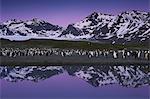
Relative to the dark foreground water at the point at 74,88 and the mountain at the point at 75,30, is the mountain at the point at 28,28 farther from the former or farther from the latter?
the dark foreground water at the point at 74,88

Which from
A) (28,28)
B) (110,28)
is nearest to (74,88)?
(28,28)

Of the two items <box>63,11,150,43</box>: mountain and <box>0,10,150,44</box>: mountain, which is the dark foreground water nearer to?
<box>0,10,150,44</box>: mountain

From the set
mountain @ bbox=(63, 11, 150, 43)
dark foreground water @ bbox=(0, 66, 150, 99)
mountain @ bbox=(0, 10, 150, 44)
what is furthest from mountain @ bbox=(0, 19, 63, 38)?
dark foreground water @ bbox=(0, 66, 150, 99)

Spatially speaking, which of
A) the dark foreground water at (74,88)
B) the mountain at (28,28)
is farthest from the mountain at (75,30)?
the dark foreground water at (74,88)

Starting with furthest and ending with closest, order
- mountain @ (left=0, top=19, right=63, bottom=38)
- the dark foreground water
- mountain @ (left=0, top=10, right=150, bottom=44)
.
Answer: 1. mountain @ (left=0, top=10, right=150, bottom=44)
2. mountain @ (left=0, top=19, right=63, bottom=38)
3. the dark foreground water

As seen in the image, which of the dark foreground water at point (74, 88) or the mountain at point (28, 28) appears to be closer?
the dark foreground water at point (74, 88)

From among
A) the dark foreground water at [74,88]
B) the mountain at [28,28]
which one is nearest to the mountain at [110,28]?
the mountain at [28,28]

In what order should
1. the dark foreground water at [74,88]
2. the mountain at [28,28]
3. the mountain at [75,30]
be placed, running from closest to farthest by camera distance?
the dark foreground water at [74,88], the mountain at [28,28], the mountain at [75,30]

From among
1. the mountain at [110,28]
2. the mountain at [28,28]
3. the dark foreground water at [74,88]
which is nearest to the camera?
the dark foreground water at [74,88]

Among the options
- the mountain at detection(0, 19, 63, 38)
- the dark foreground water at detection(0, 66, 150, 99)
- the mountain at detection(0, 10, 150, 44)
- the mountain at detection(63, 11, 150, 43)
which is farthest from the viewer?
the mountain at detection(63, 11, 150, 43)

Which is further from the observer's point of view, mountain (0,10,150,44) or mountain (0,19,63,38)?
mountain (0,10,150,44)

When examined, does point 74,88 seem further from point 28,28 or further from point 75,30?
point 28,28

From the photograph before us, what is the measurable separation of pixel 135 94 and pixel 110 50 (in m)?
20.8

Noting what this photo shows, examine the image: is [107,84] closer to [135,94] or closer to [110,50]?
[135,94]
